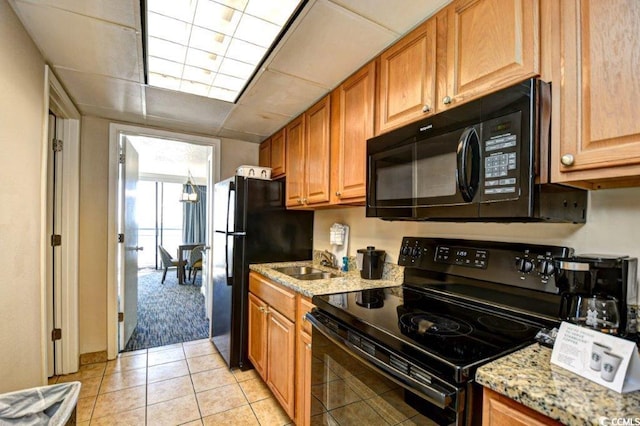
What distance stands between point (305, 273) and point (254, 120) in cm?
139

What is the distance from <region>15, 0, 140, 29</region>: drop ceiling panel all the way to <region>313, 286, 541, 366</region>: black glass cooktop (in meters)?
1.55

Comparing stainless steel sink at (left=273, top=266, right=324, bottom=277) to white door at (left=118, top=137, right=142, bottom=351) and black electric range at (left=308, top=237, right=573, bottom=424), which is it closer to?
black electric range at (left=308, top=237, right=573, bottom=424)

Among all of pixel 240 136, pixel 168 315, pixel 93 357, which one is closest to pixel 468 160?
pixel 240 136

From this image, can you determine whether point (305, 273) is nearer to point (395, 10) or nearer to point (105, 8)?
point (395, 10)

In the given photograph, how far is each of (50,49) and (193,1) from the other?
3.10 feet

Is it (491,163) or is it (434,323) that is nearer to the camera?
(491,163)

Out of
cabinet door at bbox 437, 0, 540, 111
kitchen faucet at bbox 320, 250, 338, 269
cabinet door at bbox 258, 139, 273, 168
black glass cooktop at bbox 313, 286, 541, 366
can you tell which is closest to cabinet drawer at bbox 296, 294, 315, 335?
black glass cooktop at bbox 313, 286, 541, 366

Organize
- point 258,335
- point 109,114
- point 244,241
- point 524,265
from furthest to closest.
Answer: point 109,114, point 244,241, point 258,335, point 524,265

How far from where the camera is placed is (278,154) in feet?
9.23

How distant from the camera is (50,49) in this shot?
1.60m

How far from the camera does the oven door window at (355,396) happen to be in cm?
89

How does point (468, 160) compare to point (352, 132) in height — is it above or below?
below

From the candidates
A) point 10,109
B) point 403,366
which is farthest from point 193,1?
point 403,366

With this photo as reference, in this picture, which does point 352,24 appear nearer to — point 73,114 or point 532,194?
point 532,194
